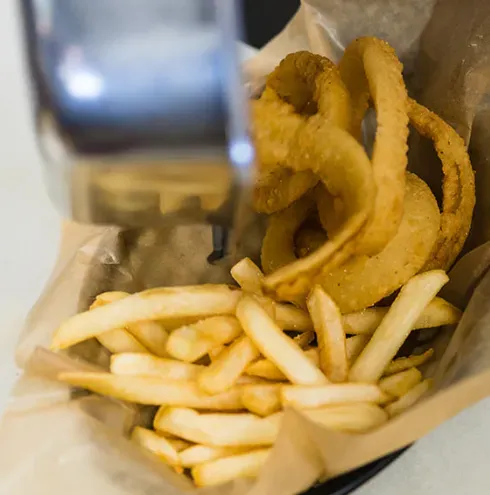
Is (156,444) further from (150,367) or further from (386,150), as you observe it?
(386,150)

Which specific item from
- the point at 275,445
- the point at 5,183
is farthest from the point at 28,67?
the point at 5,183

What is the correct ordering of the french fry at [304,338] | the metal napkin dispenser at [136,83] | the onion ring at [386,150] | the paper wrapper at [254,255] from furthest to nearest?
1. the french fry at [304,338]
2. the onion ring at [386,150]
3. the paper wrapper at [254,255]
4. the metal napkin dispenser at [136,83]

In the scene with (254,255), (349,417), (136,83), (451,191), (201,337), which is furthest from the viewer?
(254,255)

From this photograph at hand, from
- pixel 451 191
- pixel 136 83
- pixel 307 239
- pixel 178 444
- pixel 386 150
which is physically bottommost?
pixel 178 444

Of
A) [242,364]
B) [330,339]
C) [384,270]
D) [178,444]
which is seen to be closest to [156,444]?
[178,444]

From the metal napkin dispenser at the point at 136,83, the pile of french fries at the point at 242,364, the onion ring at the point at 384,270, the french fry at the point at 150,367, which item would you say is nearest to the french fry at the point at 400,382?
the pile of french fries at the point at 242,364

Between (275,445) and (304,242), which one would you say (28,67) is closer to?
(275,445)

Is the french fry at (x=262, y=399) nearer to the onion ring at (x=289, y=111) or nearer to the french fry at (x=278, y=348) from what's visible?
the french fry at (x=278, y=348)
